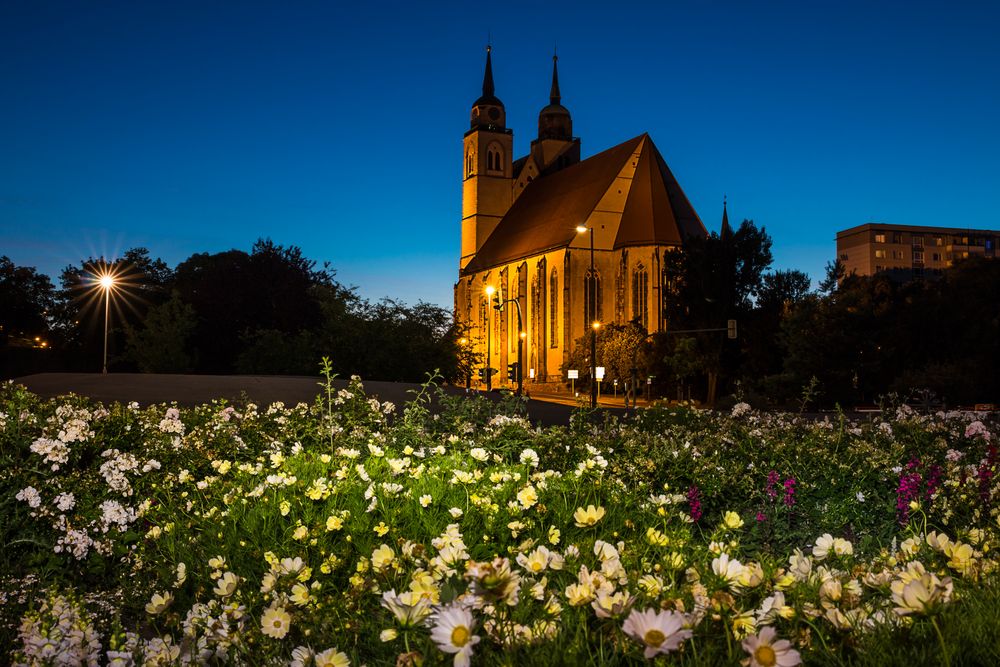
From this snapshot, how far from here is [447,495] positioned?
5.77 metres

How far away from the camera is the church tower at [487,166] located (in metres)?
92.7

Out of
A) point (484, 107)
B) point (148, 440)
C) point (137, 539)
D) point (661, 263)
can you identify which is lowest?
point (137, 539)

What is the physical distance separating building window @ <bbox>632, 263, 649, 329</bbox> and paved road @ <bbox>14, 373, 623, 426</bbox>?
181 feet

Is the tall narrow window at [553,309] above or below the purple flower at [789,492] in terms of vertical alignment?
above

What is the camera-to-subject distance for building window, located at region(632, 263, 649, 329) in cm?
7138

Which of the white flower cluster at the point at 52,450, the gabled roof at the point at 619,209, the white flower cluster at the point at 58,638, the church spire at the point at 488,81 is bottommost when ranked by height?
the white flower cluster at the point at 58,638

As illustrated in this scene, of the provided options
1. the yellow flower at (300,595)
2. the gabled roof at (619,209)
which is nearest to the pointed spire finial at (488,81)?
the gabled roof at (619,209)

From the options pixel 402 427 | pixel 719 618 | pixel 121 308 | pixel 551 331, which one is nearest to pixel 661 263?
pixel 551 331

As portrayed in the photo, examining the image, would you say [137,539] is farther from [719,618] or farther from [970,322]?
[970,322]

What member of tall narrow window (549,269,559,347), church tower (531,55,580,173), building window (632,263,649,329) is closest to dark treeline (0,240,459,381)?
tall narrow window (549,269,559,347)

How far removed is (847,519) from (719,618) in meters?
3.94

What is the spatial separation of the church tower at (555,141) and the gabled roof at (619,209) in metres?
8.16

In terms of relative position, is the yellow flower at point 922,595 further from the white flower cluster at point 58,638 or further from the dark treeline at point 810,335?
the dark treeline at point 810,335

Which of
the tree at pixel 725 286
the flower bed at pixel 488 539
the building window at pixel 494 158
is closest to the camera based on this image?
the flower bed at pixel 488 539
